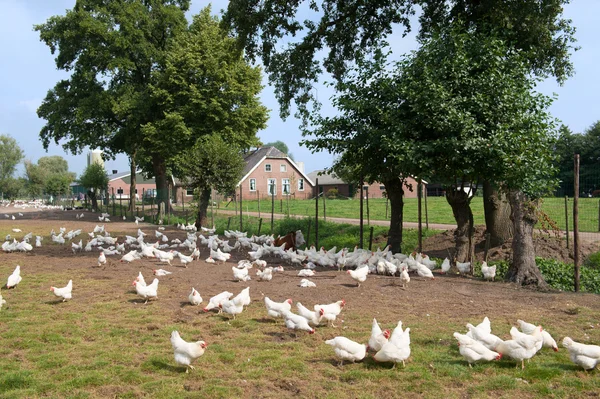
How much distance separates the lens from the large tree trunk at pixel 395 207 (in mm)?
13844

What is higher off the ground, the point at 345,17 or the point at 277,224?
the point at 345,17

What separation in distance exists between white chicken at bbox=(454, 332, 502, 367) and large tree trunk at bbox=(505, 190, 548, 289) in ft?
17.7

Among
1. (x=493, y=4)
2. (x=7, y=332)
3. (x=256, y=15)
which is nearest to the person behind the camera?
(x=7, y=332)

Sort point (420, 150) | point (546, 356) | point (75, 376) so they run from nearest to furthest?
point (75, 376) < point (546, 356) < point (420, 150)

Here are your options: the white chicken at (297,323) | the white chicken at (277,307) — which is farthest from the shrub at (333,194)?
the white chicken at (297,323)

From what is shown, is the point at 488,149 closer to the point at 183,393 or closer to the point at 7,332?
the point at 183,393

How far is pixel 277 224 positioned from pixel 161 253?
373 inches

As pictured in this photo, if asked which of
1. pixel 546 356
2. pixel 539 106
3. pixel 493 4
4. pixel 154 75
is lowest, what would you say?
pixel 546 356

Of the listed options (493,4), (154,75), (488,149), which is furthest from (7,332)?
(154,75)

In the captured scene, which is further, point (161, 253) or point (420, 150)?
point (161, 253)

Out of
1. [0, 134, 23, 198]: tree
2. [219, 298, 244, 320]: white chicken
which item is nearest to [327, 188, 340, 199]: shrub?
[219, 298, 244, 320]: white chicken

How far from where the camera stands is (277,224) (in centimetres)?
2300

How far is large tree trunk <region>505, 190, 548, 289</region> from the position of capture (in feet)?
35.0

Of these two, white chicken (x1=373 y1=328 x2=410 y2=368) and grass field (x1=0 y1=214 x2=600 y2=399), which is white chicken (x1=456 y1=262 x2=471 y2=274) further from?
white chicken (x1=373 y1=328 x2=410 y2=368)
